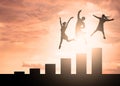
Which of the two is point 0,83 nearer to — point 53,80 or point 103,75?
point 53,80

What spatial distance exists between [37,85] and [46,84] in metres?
0.89

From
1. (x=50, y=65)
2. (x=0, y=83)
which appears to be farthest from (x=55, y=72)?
(x=0, y=83)

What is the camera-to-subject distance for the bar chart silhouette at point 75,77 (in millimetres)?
78500

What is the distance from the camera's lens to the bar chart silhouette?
78500mm

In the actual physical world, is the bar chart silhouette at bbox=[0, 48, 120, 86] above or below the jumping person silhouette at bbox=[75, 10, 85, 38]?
below

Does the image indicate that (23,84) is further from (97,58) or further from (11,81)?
(97,58)

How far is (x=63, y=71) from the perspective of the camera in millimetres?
81188

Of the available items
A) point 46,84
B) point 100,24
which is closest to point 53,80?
point 46,84

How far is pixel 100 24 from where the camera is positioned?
76188 mm

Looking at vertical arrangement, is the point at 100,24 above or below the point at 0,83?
above

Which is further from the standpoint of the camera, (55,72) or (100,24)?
(55,72)

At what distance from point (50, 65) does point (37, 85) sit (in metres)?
3.33

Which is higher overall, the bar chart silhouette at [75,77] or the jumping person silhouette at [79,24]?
the jumping person silhouette at [79,24]

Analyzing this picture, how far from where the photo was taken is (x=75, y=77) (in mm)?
78875
